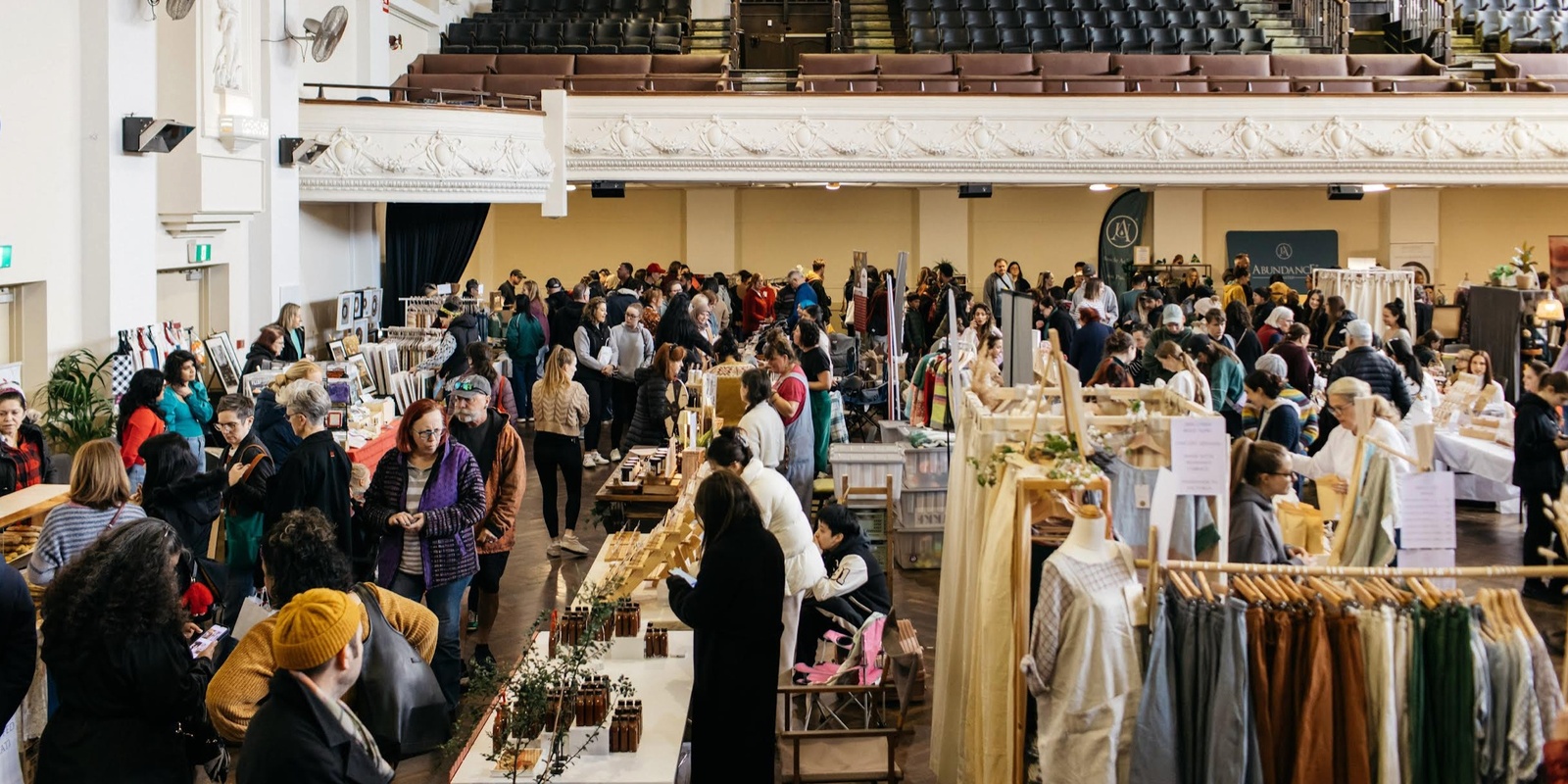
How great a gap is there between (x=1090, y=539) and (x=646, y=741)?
4.55 feet

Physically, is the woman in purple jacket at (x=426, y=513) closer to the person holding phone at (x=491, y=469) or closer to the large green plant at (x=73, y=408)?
the person holding phone at (x=491, y=469)

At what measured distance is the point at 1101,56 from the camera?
1572cm

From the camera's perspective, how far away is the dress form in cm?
389

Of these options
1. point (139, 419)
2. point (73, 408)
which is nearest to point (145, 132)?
point (73, 408)

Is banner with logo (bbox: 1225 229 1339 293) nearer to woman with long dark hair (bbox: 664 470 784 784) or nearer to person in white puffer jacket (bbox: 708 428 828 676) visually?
person in white puffer jacket (bbox: 708 428 828 676)

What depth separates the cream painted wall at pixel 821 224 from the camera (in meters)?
19.2

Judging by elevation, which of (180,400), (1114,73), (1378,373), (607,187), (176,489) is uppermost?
(1114,73)

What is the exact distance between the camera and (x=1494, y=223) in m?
18.9

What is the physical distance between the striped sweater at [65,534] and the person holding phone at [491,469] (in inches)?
57.6

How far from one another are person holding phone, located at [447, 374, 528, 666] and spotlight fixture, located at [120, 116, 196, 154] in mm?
4028

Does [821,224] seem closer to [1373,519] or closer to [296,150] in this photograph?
[296,150]

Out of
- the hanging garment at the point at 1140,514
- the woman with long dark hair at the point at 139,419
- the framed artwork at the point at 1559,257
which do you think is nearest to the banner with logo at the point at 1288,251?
the framed artwork at the point at 1559,257

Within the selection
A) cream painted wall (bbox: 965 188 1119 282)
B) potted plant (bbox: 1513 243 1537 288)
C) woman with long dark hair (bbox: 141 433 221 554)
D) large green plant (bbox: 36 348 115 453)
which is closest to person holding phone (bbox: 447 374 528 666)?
woman with long dark hair (bbox: 141 433 221 554)

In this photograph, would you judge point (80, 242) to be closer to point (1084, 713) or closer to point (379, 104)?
point (379, 104)
